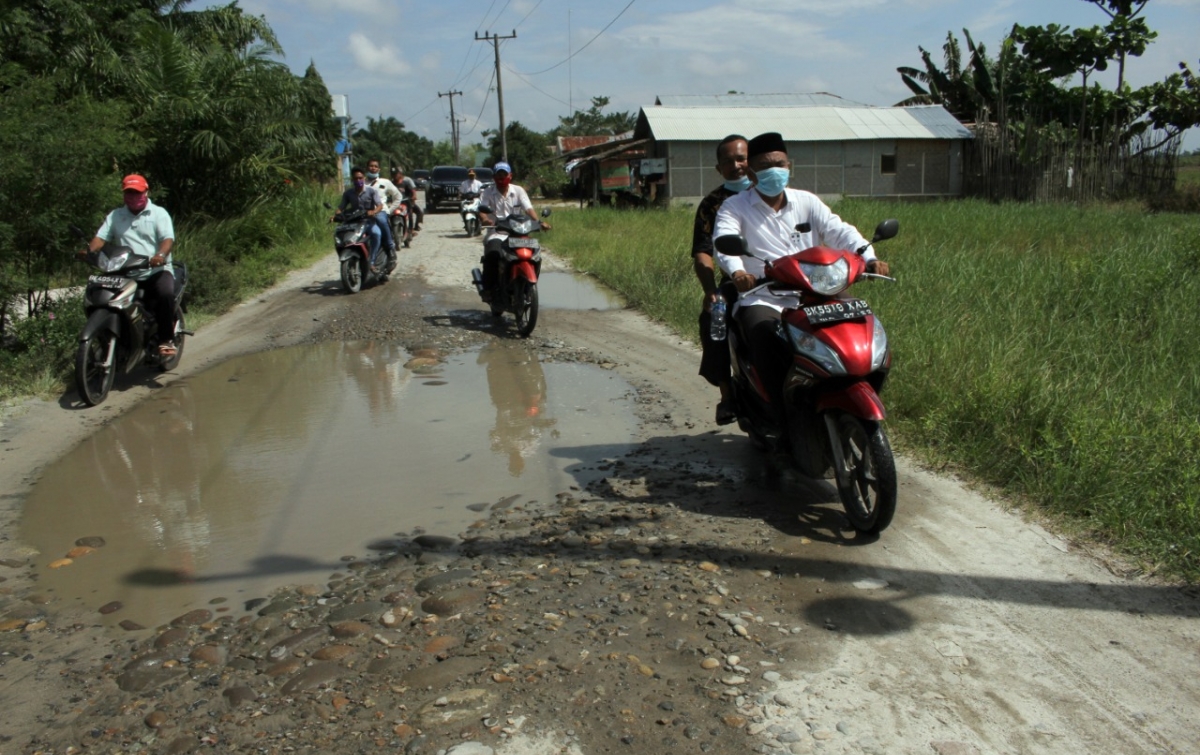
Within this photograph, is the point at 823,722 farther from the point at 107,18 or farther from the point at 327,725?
the point at 107,18

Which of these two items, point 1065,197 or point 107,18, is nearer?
point 107,18

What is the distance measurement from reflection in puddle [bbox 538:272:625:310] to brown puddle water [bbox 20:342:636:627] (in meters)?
3.30

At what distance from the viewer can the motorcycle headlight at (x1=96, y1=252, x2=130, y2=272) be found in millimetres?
7168

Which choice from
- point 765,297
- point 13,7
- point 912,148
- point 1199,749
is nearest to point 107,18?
point 13,7

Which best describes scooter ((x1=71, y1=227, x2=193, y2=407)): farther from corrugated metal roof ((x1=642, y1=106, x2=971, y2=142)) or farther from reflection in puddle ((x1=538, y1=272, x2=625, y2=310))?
corrugated metal roof ((x1=642, y1=106, x2=971, y2=142))

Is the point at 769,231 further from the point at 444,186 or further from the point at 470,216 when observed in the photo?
the point at 444,186

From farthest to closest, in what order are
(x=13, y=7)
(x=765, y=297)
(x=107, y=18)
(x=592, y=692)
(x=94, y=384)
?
(x=107, y=18) → (x=13, y=7) → (x=94, y=384) → (x=765, y=297) → (x=592, y=692)

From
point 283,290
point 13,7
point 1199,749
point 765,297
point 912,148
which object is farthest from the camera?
point 912,148

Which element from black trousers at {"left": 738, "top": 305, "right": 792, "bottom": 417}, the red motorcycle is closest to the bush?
black trousers at {"left": 738, "top": 305, "right": 792, "bottom": 417}

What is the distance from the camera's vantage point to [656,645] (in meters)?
3.20

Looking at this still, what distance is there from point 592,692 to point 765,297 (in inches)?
95.1

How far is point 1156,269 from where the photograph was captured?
898 centimetres

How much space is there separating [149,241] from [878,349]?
595cm

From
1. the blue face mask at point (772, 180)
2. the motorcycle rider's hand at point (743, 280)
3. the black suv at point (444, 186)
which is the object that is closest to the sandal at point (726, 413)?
the motorcycle rider's hand at point (743, 280)
